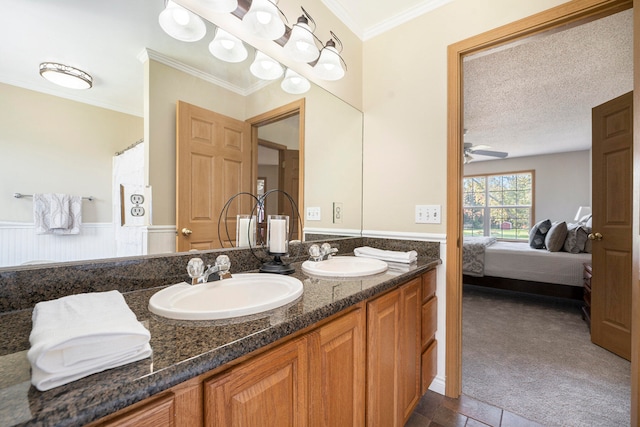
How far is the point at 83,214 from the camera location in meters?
0.81

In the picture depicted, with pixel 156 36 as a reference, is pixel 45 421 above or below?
below

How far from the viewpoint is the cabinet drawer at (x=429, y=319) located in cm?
146

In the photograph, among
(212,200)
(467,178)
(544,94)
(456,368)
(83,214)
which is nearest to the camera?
(83,214)

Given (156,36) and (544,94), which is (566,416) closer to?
(156,36)

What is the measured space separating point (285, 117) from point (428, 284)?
1206 millimetres

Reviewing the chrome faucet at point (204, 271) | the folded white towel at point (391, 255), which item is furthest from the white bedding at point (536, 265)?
the chrome faucet at point (204, 271)

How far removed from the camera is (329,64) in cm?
163

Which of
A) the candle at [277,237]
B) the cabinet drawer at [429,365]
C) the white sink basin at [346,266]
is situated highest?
the candle at [277,237]

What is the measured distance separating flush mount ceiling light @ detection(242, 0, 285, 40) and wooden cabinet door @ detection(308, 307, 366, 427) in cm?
125

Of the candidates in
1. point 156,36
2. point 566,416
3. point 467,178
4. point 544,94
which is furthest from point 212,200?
point 467,178

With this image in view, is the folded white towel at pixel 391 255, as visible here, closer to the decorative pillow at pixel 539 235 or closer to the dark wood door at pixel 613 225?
the dark wood door at pixel 613 225

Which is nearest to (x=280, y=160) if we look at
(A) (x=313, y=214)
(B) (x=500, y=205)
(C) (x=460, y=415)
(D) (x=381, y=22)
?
(A) (x=313, y=214)

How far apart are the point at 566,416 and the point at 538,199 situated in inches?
224

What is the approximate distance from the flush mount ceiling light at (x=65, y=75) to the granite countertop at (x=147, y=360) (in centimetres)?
62
